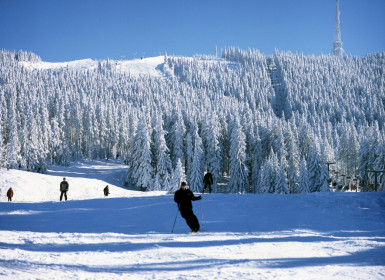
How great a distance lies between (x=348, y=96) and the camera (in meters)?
180

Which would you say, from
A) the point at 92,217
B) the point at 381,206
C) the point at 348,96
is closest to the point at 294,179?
the point at 381,206

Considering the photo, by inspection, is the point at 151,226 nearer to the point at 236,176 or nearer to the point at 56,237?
the point at 56,237

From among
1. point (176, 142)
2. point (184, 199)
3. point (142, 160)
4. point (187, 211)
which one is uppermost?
point (176, 142)

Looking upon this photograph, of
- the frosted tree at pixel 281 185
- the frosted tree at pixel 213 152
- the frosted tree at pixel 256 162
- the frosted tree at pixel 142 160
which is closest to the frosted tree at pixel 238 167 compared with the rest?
the frosted tree at pixel 213 152

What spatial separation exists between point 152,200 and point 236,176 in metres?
38.7

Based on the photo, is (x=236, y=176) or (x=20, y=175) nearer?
(x=20, y=175)

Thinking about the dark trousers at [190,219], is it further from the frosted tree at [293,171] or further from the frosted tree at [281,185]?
the frosted tree at [293,171]

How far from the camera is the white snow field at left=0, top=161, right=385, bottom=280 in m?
5.64

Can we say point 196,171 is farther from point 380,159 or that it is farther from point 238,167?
point 380,159

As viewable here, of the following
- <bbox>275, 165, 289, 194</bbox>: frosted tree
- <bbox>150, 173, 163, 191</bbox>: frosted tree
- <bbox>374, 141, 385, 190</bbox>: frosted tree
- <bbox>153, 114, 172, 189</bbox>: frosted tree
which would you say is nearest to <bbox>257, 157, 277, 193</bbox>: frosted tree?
<bbox>275, 165, 289, 194</bbox>: frosted tree

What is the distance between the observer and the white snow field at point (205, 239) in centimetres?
564

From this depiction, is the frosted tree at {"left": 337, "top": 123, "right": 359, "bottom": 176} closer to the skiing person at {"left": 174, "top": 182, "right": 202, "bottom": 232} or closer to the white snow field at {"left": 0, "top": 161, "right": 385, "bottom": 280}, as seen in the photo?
the white snow field at {"left": 0, "top": 161, "right": 385, "bottom": 280}

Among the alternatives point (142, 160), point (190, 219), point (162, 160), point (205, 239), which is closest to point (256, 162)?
point (162, 160)

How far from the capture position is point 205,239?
8609 mm
